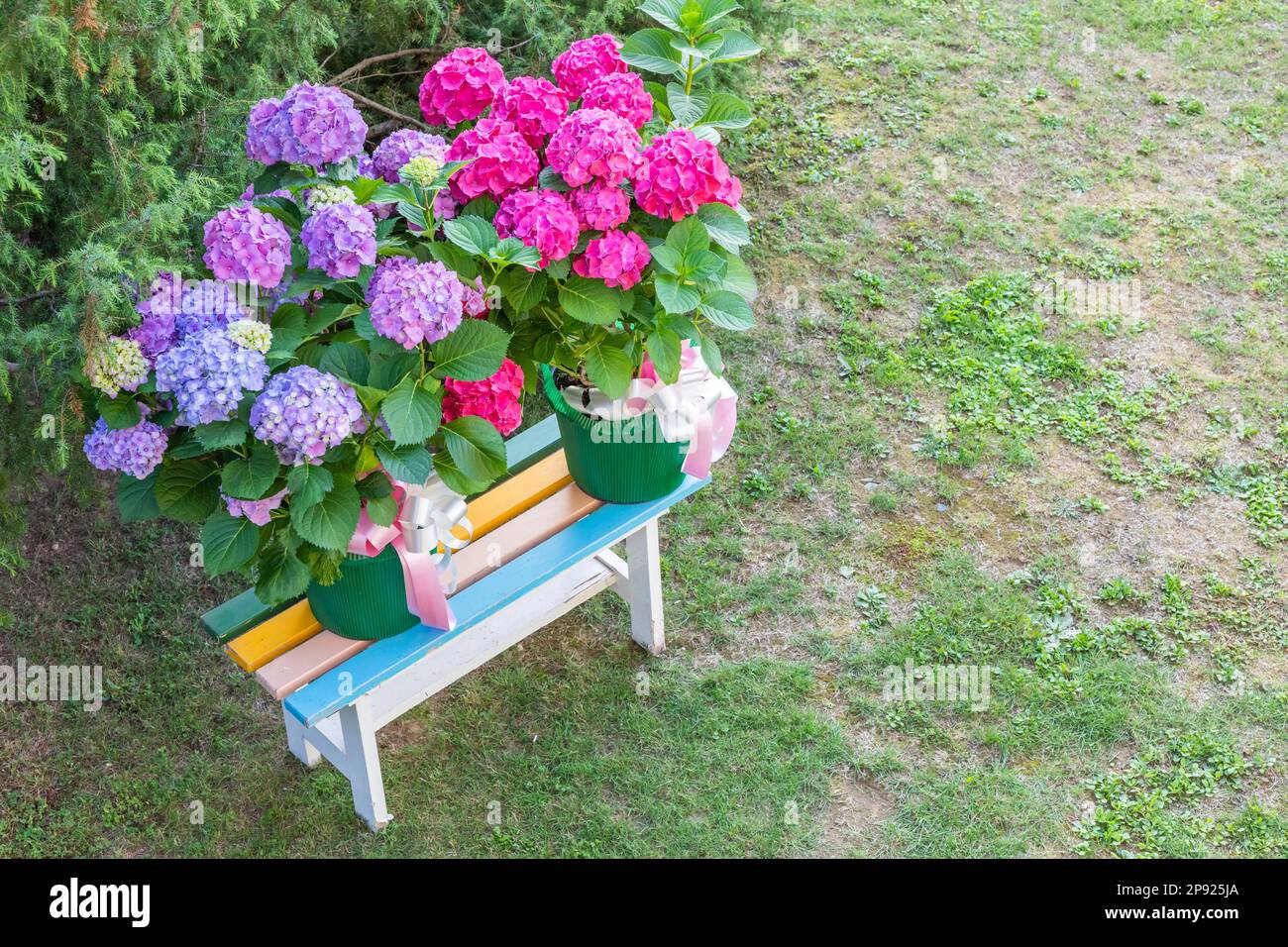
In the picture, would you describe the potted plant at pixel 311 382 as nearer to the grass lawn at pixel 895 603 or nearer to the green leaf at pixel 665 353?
the green leaf at pixel 665 353

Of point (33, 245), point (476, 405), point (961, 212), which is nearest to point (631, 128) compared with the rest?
point (476, 405)

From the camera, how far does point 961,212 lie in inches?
216

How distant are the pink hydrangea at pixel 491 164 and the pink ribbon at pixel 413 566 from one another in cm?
68

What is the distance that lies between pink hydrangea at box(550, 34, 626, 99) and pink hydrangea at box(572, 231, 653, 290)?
21.2 inches

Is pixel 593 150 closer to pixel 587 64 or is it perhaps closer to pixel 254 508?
pixel 587 64

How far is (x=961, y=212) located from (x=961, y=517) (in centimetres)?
176

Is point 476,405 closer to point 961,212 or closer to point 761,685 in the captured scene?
point 761,685

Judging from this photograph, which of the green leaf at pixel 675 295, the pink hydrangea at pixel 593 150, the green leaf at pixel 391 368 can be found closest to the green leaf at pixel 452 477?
the green leaf at pixel 391 368

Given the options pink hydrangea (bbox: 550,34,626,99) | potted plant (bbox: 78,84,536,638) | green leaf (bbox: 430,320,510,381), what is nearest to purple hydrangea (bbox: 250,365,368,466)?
potted plant (bbox: 78,84,536,638)

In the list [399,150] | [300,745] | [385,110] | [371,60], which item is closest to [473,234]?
[399,150]

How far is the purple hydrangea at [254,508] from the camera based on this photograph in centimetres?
271

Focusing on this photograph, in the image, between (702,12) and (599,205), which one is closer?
(599,205)

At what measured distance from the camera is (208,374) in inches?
98.4

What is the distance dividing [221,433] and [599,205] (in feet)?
3.03
